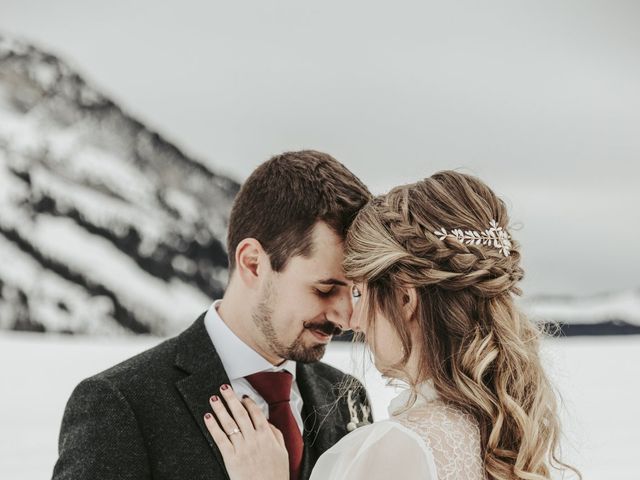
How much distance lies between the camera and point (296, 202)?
165cm

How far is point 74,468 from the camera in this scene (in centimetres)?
134

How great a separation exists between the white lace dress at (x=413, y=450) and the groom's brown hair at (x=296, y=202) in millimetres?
510

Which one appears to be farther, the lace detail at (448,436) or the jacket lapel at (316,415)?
the jacket lapel at (316,415)

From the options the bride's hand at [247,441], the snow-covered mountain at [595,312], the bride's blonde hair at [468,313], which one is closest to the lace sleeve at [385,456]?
the bride's blonde hair at [468,313]

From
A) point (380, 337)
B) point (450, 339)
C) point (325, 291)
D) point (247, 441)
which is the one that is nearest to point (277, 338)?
point (325, 291)

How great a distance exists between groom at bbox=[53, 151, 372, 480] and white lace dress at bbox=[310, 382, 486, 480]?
391 mm

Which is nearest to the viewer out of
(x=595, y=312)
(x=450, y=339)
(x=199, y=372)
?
(x=450, y=339)

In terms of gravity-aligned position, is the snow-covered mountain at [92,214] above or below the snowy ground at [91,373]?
above

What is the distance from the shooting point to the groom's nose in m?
1.64

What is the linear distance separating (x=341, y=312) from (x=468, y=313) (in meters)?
0.41

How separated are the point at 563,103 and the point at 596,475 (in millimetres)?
1664

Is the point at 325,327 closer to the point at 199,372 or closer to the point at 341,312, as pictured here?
the point at 341,312

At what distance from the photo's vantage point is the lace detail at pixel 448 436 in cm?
114

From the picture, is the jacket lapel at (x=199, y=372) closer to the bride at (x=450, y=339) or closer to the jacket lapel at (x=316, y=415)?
the jacket lapel at (x=316, y=415)
